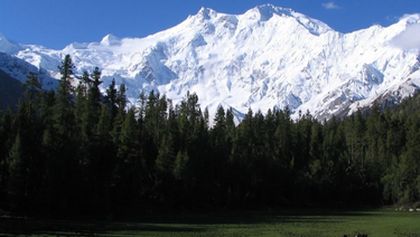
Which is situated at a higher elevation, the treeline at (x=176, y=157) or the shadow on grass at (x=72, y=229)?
the treeline at (x=176, y=157)

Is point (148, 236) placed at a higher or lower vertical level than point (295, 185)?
lower

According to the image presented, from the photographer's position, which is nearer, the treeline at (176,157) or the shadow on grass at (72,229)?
the shadow on grass at (72,229)

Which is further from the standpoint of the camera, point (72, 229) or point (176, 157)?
point (176, 157)

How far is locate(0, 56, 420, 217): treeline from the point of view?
93625mm

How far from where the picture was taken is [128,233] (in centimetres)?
6525

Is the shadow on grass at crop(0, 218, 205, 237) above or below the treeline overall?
below

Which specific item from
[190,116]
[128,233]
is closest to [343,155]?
[190,116]

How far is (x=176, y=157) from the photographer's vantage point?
126m

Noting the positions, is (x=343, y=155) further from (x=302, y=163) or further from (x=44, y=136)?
(x=44, y=136)

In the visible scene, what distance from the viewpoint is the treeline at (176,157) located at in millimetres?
93625

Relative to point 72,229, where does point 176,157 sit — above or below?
above

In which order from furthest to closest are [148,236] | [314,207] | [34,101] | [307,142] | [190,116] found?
1. [307,142]
2. [190,116]
3. [314,207]
4. [34,101]
5. [148,236]

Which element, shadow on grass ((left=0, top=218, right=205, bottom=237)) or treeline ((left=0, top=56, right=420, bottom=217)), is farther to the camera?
treeline ((left=0, top=56, right=420, bottom=217))

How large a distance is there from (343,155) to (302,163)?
38.0ft
